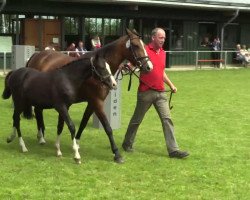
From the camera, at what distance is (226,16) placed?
99.1 feet

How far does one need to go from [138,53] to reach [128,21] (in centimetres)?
2008

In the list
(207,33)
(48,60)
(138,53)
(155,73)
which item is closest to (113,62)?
(138,53)

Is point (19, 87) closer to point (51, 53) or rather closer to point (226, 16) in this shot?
point (51, 53)

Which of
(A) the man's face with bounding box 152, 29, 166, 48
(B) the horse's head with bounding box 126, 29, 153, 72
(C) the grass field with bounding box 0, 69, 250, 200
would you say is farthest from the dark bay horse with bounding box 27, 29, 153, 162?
(C) the grass field with bounding box 0, 69, 250, 200

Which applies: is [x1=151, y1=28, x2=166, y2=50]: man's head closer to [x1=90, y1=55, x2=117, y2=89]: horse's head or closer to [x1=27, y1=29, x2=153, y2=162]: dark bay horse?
[x1=27, y1=29, x2=153, y2=162]: dark bay horse

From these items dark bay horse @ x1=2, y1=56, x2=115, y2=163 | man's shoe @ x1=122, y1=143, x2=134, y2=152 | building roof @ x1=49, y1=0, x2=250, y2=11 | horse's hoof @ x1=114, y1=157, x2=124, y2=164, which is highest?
building roof @ x1=49, y1=0, x2=250, y2=11

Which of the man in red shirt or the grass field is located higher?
the man in red shirt

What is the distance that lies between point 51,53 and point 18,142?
5.81 feet

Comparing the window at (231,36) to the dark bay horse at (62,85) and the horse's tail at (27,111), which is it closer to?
the horse's tail at (27,111)

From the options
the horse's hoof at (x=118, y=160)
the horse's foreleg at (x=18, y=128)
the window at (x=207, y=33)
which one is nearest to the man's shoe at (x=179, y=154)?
the horse's hoof at (x=118, y=160)

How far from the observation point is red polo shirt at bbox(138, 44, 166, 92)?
7820mm

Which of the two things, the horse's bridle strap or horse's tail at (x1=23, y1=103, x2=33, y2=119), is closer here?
the horse's bridle strap

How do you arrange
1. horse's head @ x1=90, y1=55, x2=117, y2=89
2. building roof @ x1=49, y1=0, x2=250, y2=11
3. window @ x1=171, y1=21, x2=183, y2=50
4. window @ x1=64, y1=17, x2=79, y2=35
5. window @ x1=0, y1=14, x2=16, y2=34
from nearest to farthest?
1. horse's head @ x1=90, y1=55, x2=117, y2=89
2. window @ x1=0, y1=14, x2=16, y2=34
3. building roof @ x1=49, y1=0, x2=250, y2=11
4. window @ x1=64, y1=17, x2=79, y2=35
5. window @ x1=171, y1=21, x2=183, y2=50

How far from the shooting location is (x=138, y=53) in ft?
24.6
